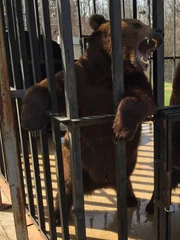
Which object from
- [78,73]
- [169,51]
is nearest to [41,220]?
[78,73]

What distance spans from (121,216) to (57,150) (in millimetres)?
516

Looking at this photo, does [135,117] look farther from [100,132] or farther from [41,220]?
[41,220]

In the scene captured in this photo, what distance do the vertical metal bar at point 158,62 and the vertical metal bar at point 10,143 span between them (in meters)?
0.83

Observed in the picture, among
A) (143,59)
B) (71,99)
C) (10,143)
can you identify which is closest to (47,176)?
(10,143)

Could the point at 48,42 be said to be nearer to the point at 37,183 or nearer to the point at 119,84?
the point at 119,84

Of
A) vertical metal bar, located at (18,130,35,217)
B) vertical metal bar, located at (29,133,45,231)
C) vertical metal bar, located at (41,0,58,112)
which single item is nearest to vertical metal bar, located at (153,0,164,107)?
vertical metal bar, located at (41,0,58,112)

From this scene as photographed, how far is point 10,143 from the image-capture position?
1712 millimetres

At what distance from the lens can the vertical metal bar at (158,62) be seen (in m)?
1.62

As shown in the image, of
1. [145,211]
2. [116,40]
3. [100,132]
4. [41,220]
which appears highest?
[116,40]

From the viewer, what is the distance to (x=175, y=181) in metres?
2.65

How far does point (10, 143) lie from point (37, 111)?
11.3 inches

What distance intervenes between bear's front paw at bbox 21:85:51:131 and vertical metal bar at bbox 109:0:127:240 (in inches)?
19.9

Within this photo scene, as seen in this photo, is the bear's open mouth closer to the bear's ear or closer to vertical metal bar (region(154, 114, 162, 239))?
the bear's ear

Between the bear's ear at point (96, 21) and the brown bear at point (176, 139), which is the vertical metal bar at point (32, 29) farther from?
the brown bear at point (176, 139)
